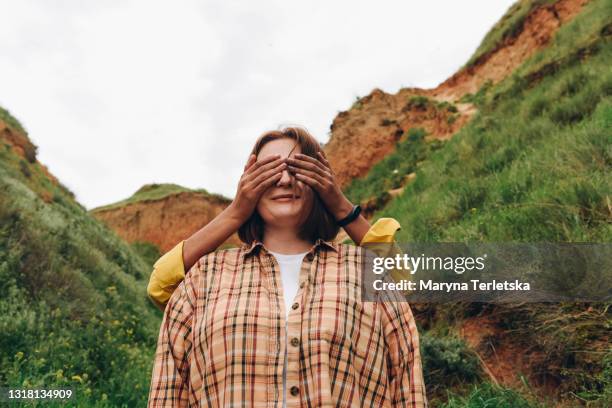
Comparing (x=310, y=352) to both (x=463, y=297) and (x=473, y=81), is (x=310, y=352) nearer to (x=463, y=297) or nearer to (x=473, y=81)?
(x=463, y=297)

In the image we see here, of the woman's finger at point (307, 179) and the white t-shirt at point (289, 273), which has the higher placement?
the woman's finger at point (307, 179)

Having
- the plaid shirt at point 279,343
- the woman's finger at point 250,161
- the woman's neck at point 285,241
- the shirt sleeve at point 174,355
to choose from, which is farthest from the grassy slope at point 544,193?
the woman's finger at point 250,161

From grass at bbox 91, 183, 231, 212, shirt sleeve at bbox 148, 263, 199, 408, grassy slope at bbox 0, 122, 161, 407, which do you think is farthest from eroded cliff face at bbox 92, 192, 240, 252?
shirt sleeve at bbox 148, 263, 199, 408

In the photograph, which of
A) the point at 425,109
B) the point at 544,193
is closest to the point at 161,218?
the point at 425,109

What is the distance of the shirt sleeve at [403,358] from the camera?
200cm

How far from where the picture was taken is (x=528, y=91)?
10.2 metres

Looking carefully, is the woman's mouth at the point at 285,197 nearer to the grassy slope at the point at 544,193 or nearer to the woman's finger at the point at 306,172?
the woman's finger at the point at 306,172

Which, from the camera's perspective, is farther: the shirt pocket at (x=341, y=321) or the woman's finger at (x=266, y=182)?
the woman's finger at (x=266, y=182)

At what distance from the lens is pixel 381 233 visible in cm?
243

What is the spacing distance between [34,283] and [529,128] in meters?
6.92

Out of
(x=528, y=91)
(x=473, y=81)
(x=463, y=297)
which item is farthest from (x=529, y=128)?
(x=473, y=81)

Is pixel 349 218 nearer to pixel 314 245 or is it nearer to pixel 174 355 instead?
pixel 314 245

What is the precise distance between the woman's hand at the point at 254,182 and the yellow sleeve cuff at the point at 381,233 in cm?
52

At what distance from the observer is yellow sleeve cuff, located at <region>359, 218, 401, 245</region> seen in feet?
7.93
